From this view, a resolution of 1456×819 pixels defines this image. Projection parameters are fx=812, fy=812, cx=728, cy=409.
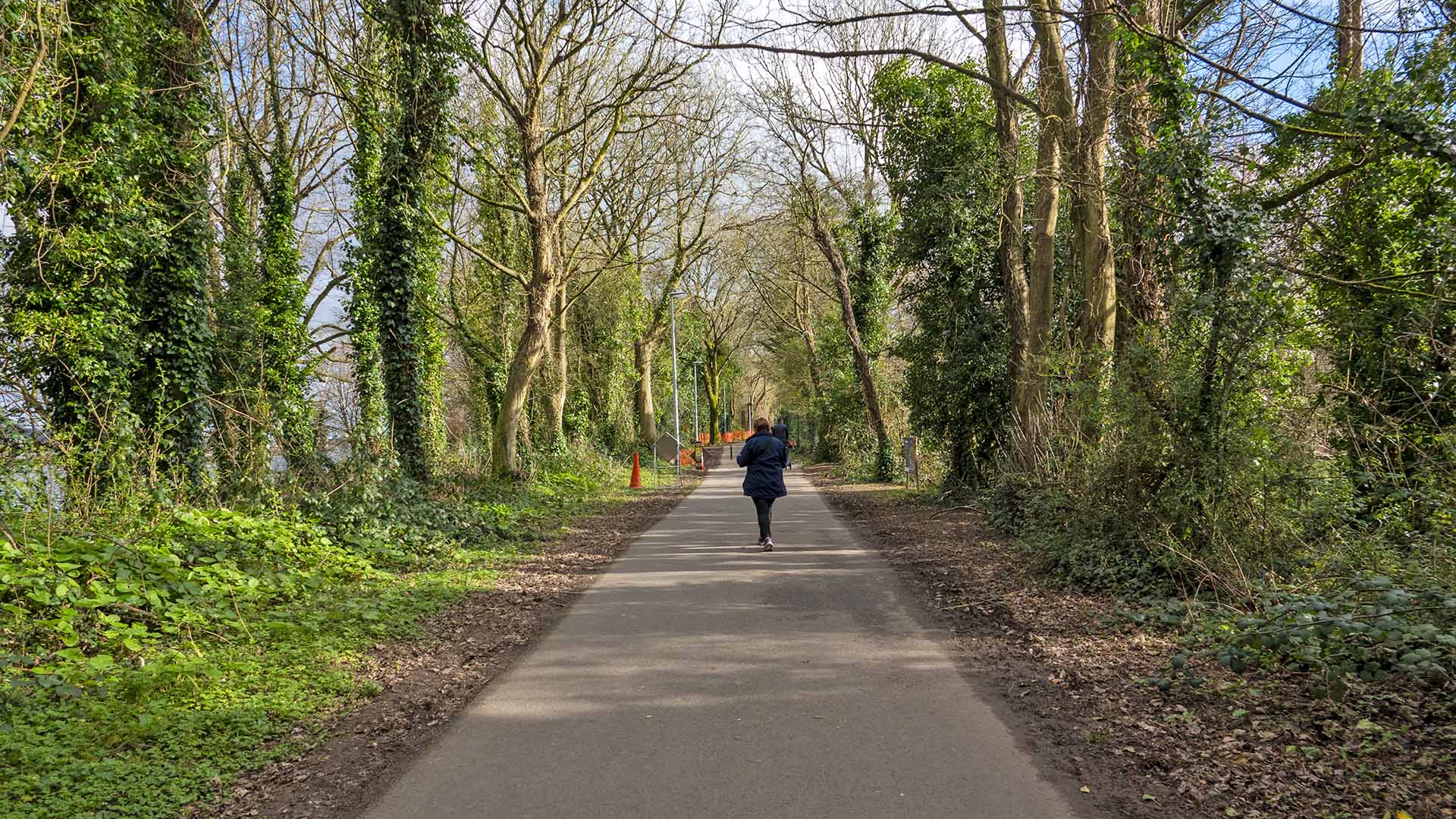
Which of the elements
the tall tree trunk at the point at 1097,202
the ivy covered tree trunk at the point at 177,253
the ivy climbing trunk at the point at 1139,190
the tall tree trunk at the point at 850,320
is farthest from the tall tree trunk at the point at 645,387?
the tall tree trunk at the point at 1097,202

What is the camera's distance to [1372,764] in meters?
3.63

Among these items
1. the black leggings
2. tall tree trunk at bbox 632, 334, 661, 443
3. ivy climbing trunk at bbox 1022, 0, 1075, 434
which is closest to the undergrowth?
the black leggings

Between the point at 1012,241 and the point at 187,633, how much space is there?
14.1 meters

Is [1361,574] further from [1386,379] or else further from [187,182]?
[187,182]

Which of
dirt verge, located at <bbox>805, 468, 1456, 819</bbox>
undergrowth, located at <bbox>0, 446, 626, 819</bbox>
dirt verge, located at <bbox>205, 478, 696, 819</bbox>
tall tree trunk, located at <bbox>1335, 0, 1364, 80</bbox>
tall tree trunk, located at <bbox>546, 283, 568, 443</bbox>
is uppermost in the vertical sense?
tall tree trunk, located at <bbox>1335, 0, 1364, 80</bbox>

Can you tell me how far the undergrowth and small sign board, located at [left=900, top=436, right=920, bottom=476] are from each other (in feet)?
40.4

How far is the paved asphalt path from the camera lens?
11.7 ft

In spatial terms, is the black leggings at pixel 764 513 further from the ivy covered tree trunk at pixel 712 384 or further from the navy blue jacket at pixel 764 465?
the ivy covered tree trunk at pixel 712 384

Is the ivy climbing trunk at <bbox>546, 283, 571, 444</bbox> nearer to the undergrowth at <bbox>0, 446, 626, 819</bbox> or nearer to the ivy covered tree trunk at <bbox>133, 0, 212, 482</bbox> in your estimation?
the ivy covered tree trunk at <bbox>133, 0, 212, 482</bbox>

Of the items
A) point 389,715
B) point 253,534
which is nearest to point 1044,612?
point 389,715

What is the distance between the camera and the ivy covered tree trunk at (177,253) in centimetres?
1267

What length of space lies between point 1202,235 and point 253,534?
9.68 m

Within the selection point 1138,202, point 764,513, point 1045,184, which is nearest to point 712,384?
point 1045,184

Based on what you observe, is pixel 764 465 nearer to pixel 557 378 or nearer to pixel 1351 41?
pixel 1351 41
